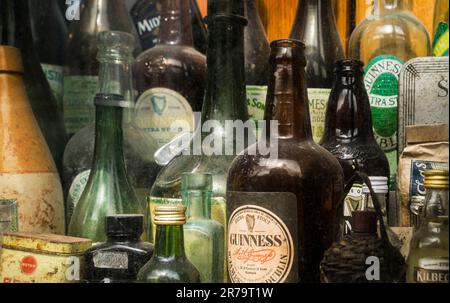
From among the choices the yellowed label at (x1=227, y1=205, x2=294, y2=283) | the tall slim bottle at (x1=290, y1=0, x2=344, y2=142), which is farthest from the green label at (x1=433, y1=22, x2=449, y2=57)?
the yellowed label at (x1=227, y1=205, x2=294, y2=283)

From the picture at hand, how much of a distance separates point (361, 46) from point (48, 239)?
37 cm

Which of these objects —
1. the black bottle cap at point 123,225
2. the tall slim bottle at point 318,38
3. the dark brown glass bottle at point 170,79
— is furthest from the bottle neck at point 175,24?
the black bottle cap at point 123,225

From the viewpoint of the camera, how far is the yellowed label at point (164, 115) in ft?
2.06

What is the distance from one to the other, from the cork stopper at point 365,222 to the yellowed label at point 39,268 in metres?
0.23

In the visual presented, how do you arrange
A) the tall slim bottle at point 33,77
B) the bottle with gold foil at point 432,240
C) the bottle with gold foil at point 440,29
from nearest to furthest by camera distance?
the bottle with gold foil at point 432,240, the bottle with gold foil at point 440,29, the tall slim bottle at point 33,77

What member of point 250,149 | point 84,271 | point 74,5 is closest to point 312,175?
point 250,149

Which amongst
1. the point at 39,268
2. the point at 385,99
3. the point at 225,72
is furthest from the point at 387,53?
the point at 39,268

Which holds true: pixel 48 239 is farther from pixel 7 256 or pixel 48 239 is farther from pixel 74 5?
pixel 74 5

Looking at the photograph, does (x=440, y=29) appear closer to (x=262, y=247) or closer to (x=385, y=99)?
(x=385, y=99)

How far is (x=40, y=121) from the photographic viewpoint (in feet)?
2.10

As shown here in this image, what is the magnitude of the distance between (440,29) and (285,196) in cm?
24

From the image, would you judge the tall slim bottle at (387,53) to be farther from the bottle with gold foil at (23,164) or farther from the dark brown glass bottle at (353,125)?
the bottle with gold foil at (23,164)

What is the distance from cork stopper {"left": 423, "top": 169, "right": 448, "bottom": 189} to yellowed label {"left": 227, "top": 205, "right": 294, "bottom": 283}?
11 centimetres
